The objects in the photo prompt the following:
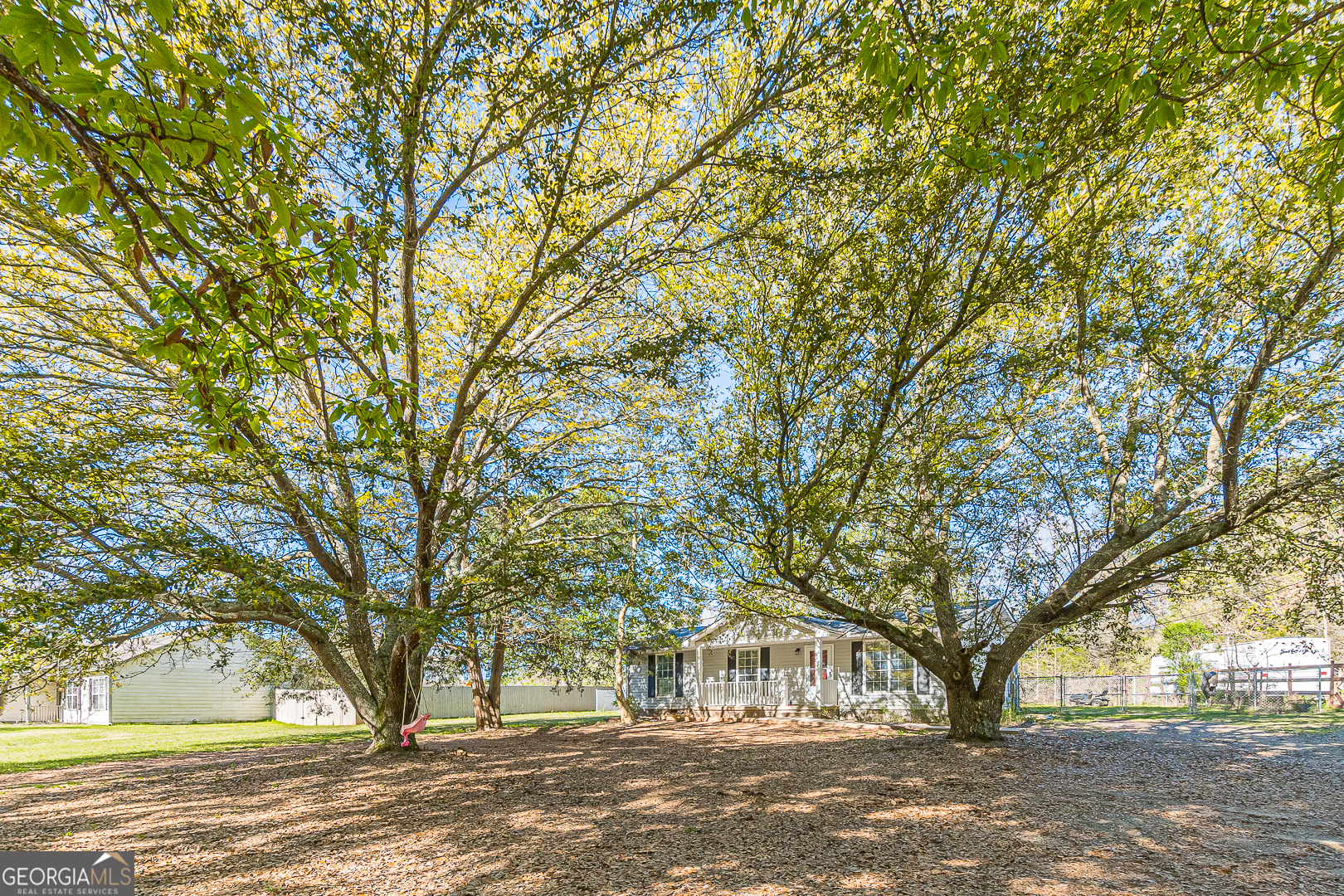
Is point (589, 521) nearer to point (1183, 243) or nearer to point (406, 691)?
point (406, 691)

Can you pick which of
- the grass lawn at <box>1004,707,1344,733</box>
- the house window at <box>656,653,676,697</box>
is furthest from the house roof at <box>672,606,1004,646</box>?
the grass lawn at <box>1004,707,1344,733</box>

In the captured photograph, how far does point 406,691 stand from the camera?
34.8ft

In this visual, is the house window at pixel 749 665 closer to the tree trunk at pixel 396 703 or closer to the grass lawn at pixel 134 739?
the grass lawn at pixel 134 739

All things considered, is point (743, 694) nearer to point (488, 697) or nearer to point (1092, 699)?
point (488, 697)

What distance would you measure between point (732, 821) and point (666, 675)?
18.8m

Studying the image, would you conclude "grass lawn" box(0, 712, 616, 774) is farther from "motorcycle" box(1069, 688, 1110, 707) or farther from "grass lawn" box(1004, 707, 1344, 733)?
"motorcycle" box(1069, 688, 1110, 707)

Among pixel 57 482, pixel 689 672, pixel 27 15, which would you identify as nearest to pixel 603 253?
pixel 57 482

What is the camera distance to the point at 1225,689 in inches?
832

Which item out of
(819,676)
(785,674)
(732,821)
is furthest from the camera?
(785,674)

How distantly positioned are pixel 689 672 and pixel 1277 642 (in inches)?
757

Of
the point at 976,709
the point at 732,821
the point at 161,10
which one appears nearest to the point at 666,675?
the point at 976,709

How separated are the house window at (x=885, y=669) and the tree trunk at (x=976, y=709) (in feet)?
21.1

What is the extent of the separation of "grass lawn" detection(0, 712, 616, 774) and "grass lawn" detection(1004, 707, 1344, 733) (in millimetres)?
17471

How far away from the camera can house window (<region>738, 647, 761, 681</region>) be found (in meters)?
21.7
